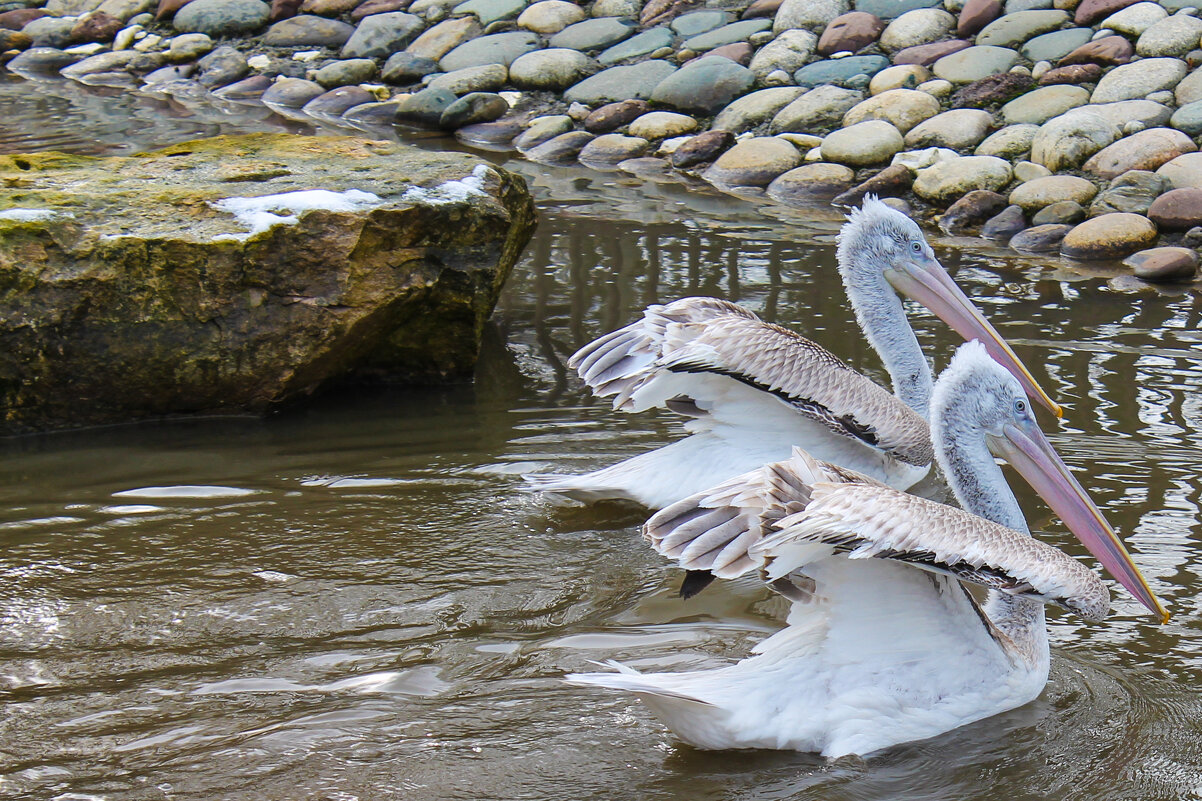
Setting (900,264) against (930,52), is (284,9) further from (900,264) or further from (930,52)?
(900,264)

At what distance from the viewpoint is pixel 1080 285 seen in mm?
5215

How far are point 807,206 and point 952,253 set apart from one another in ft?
Result: 3.57

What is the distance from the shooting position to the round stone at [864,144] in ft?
22.1

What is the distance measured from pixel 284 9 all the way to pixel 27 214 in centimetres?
730

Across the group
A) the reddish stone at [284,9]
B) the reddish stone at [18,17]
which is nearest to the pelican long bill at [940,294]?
the reddish stone at [284,9]

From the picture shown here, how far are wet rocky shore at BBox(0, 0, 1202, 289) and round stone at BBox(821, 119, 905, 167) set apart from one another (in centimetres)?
1

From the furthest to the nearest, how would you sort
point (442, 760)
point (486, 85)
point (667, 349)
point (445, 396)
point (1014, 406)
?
point (486, 85) < point (445, 396) < point (667, 349) < point (1014, 406) < point (442, 760)

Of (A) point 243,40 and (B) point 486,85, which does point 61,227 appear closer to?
(B) point 486,85

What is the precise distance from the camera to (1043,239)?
18.8ft

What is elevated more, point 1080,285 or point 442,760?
point 1080,285

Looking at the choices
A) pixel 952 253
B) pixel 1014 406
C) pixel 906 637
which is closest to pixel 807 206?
pixel 952 253

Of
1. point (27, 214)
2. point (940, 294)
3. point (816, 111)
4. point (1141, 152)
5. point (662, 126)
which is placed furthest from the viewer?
point (662, 126)

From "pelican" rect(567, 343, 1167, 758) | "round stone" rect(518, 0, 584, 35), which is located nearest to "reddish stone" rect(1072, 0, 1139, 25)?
"round stone" rect(518, 0, 584, 35)

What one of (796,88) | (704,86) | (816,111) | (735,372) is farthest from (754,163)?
(735,372)
